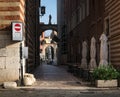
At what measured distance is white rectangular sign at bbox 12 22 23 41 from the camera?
24.0 metres

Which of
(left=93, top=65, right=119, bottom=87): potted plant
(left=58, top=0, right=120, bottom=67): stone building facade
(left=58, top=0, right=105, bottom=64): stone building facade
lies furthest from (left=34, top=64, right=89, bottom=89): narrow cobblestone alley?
(left=58, top=0, right=105, bottom=64): stone building facade

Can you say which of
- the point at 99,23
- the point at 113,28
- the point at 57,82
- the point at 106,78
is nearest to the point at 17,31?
the point at 57,82

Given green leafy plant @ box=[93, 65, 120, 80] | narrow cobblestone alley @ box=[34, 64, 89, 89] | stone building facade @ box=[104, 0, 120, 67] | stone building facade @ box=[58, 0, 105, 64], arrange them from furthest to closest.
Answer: stone building facade @ box=[58, 0, 105, 64]
stone building facade @ box=[104, 0, 120, 67]
narrow cobblestone alley @ box=[34, 64, 89, 89]
green leafy plant @ box=[93, 65, 120, 80]

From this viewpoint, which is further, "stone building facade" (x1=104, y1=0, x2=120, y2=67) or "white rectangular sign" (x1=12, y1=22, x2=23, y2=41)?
"stone building facade" (x1=104, y1=0, x2=120, y2=67)

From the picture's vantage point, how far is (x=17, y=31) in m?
24.1

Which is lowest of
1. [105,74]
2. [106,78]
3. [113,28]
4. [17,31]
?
[106,78]

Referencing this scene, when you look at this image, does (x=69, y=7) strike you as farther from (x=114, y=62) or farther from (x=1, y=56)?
(x=1, y=56)

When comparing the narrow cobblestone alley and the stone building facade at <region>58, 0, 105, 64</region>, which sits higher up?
the stone building facade at <region>58, 0, 105, 64</region>

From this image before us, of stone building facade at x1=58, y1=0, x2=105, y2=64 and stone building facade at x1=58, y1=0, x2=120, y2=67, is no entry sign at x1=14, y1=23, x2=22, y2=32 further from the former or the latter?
stone building facade at x1=58, y1=0, x2=105, y2=64

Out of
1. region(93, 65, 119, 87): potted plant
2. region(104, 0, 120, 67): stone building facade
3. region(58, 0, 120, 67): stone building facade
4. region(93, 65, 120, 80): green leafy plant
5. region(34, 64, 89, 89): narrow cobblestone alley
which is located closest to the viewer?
region(93, 65, 119, 87): potted plant

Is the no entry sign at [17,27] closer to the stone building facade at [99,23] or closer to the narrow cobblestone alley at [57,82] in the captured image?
the narrow cobblestone alley at [57,82]

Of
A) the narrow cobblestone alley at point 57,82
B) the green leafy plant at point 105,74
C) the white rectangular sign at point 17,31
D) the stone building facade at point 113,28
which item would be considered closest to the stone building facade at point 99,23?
the stone building facade at point 113,28

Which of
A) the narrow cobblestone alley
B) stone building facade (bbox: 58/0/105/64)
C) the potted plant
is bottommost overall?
the narrow cobblestone alley

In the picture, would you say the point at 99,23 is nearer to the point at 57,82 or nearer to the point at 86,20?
the point at 86,20
